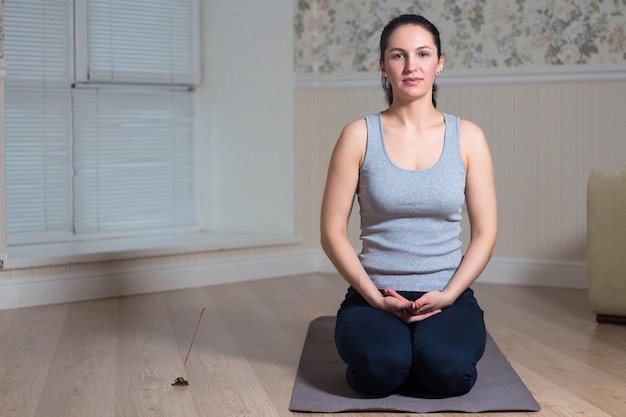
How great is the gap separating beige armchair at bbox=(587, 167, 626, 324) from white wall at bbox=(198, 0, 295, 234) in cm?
153

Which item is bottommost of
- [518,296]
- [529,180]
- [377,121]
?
[518,296]

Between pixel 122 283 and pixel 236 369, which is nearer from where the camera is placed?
pixel 236 369

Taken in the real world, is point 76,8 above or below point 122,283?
above

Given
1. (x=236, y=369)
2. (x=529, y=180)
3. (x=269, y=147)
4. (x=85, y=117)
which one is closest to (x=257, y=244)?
(x=269, y=147)

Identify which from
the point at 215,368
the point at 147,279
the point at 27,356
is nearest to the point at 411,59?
the point at 215,368

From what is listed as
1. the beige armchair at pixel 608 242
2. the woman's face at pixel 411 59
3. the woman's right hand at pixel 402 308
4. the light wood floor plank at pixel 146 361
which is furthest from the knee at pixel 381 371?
the beige armchair at pixel 608 242

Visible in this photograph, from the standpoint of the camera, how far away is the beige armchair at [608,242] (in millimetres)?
3164

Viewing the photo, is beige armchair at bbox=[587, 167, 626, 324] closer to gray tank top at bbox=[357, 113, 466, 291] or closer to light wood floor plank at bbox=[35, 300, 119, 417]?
gray tank top at bbox=[357, 113, 466, 291]

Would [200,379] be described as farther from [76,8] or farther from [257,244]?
[76,8]

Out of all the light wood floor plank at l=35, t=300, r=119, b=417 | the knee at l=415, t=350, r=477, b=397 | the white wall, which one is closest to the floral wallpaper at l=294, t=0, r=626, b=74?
the white wall

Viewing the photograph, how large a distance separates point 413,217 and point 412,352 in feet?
1.20

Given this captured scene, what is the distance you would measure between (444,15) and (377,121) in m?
1.80

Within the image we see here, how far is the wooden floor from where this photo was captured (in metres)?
2.23

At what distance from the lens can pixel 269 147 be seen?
167 inches
